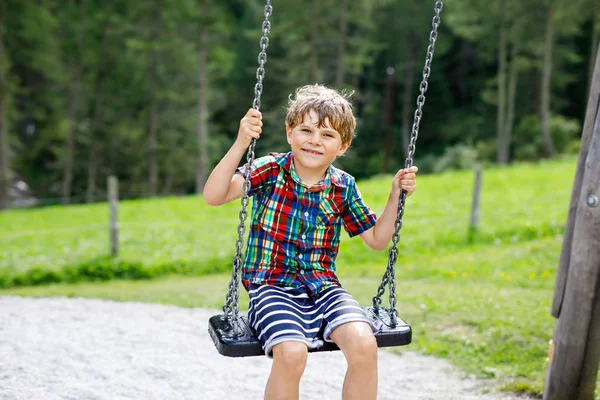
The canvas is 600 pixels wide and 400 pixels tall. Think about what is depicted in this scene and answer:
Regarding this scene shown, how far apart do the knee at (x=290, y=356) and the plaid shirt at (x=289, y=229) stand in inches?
13.4

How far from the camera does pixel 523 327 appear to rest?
5.09 metres

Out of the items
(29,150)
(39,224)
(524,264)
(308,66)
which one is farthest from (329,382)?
(29,150)

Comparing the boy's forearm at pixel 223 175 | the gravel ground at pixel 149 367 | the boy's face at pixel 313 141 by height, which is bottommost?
the gravel ground at pixel 149 367

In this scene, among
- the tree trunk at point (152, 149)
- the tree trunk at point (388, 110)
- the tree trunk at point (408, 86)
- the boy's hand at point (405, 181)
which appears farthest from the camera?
the tree trunk at point (388, 110)

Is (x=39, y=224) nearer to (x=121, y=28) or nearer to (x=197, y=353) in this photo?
(x=197, y=353)

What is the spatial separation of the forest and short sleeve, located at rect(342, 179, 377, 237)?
1671 centimetres

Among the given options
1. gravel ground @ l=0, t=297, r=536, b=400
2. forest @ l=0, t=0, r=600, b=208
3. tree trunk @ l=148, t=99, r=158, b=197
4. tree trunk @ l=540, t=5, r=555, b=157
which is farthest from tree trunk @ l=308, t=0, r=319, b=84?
gravel ground @ l=0, t=297, r=536, b=400

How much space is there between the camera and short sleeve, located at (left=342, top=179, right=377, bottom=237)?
9.90ft

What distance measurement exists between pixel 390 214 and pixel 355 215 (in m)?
0.17

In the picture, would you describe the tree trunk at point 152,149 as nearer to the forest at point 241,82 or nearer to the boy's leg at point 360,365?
the forest at point 241,82

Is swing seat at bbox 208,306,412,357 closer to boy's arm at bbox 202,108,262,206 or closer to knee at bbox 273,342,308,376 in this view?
knee at bbox 273,342,308,376

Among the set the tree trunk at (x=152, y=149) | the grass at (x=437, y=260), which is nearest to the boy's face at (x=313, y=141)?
the grass at (x=437, y=260)

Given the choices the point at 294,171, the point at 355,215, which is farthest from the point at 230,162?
the point at 355,215

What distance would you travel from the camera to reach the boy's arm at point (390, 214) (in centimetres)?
298
